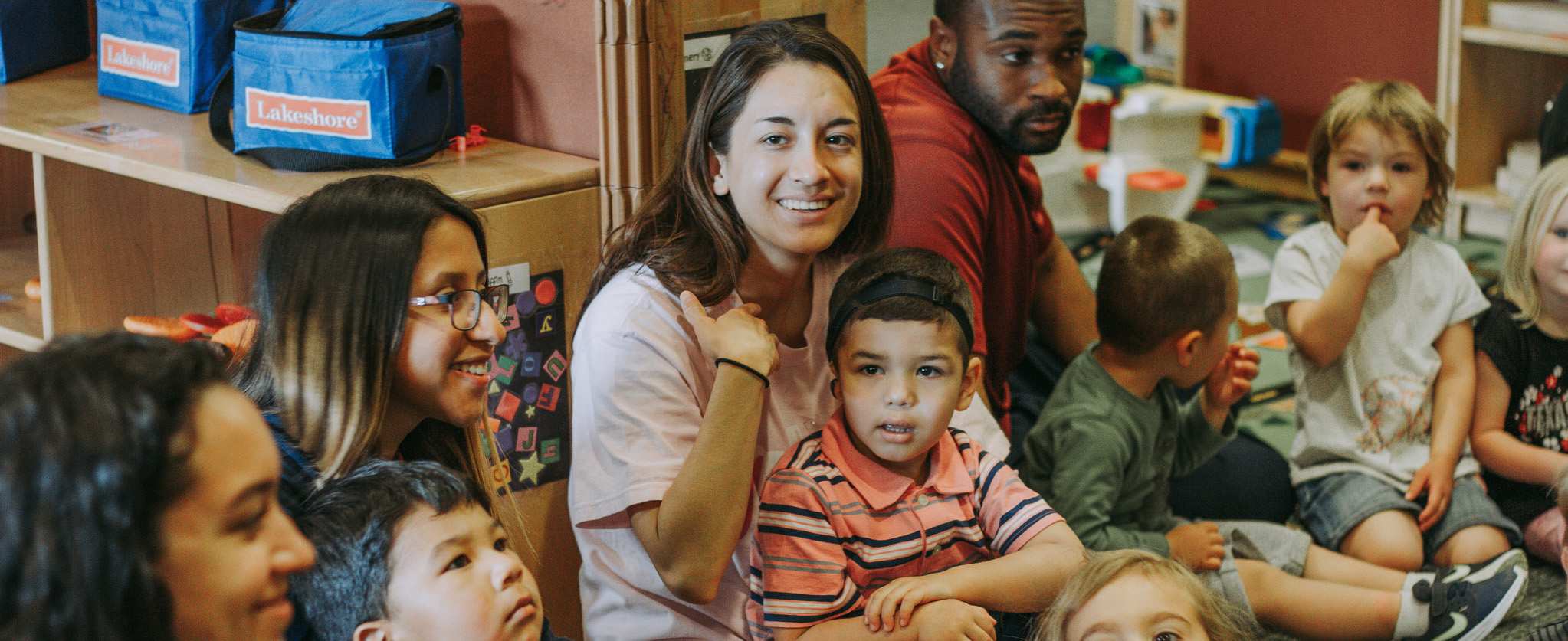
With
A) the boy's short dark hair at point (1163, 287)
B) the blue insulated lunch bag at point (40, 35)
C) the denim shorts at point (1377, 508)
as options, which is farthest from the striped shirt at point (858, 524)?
the blue insulated lunch bag at point (40, 35)

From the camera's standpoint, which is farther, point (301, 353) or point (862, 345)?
point (862, 345)

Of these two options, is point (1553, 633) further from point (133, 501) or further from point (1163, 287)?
point (133, 501)

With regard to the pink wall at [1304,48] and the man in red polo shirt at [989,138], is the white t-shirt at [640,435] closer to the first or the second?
the man in red polo shirt at [989,138]

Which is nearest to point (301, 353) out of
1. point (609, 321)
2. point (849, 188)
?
point (609, 321)

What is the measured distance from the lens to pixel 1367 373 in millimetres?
2207

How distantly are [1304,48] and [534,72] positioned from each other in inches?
151

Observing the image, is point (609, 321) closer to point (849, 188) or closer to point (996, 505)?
point (849, 188)

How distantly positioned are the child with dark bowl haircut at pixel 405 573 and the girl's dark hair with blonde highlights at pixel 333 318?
3.6 inches

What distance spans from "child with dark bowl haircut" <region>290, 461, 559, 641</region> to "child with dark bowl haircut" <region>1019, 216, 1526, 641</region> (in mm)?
944

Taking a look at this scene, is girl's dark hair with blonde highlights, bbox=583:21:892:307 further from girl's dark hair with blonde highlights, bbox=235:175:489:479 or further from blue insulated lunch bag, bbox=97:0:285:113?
blue insulated lunch bag, bbox=97:0:285:113

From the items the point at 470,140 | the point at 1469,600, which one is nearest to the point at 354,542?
the point at 470,140

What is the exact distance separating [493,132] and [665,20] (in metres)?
0.38

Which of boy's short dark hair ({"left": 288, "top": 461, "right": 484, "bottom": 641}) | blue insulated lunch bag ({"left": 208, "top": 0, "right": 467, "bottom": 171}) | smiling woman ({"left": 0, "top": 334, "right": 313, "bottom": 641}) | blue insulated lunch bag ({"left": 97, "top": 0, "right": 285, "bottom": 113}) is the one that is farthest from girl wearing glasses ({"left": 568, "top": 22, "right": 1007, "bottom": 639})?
blue insulated lunch bag ({"left": 97, "top": 0, "right": 285, "bottom": 113})

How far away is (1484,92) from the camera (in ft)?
12.9
